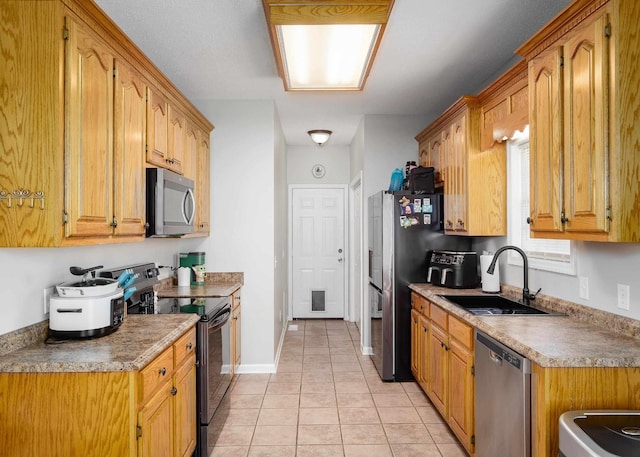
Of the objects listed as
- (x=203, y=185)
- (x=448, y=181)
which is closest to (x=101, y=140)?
(x=203, y=185)

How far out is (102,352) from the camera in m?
1.81

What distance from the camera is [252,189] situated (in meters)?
4.26

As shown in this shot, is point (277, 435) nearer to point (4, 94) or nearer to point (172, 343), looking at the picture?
point (172, 343)

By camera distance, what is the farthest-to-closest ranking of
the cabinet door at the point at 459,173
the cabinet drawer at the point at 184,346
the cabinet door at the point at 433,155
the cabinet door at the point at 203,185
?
the cabinet door at the point at 433,155, the cabinet door at the point at 203,185, the cabinet door at the point at 459,173, the cabinet drawer at the point at 184,346

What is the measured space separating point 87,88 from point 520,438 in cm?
239

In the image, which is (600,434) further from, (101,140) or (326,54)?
(326,54)

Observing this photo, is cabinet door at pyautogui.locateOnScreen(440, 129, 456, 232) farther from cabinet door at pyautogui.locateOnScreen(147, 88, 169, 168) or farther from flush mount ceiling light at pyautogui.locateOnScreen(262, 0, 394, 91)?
cabinet door at pyautogui.locateOnScreen(147, 88, 169, 168)

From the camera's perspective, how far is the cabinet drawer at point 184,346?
2232 mm

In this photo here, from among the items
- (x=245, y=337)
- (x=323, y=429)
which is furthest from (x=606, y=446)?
(x=245, y=337)

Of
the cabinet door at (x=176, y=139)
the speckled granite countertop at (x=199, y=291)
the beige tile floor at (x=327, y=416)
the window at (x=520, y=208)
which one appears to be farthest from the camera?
the speckled granite countertop at (x=199, y=291)

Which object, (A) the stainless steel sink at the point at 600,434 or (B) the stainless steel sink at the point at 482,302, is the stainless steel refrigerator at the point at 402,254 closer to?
(B) the stainless steel sink at the point at 482,302

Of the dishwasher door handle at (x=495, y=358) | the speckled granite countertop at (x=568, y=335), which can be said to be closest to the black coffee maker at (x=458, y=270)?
the speckled granite countertop at (x=568, y=335)

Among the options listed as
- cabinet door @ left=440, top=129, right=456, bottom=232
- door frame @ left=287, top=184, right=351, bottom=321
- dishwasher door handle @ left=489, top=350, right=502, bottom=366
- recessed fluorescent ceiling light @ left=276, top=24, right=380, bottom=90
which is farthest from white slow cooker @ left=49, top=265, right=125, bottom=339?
door frame @ left=287, top=184, right=351, bottom=321

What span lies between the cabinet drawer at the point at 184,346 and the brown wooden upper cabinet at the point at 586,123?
1.94 meters
